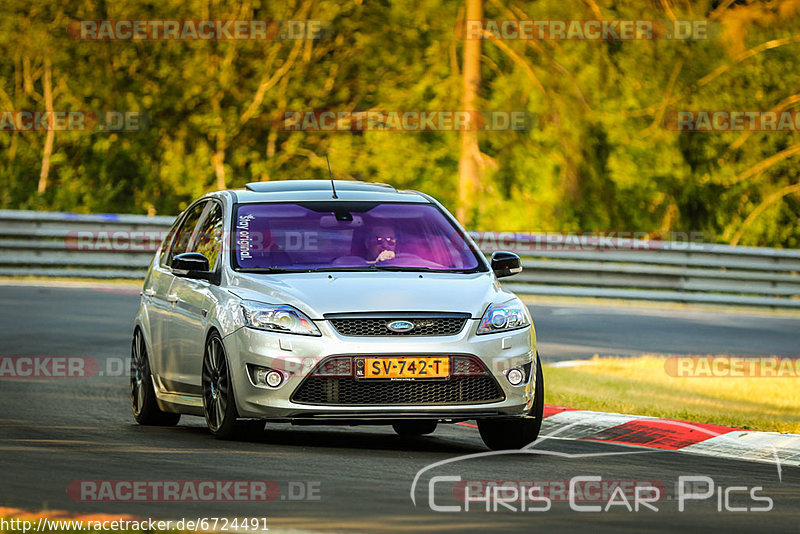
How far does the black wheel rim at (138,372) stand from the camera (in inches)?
457

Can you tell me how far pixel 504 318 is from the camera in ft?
32.4

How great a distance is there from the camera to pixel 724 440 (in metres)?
10.9

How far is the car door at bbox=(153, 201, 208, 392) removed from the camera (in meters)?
11.0

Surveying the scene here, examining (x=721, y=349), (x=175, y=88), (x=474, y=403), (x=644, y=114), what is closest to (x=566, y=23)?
(x=644, y=114)

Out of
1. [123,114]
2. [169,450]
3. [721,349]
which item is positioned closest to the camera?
[169,450]

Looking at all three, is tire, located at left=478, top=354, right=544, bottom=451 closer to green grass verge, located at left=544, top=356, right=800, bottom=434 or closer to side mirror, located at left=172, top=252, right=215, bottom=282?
side mirror, located at left=172, top=252, right=215, bottom=282

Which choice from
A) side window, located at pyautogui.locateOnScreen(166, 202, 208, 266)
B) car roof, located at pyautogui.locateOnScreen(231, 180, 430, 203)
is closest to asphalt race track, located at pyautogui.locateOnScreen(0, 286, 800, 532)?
side window, located at pyautogui.locateOnScreen(166, 202, 208, 266)

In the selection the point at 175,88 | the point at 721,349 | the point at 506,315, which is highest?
the point at 175,88

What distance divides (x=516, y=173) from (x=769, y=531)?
2492 centimetres

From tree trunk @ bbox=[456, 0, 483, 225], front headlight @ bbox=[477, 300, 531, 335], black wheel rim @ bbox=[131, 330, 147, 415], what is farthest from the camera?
tree trunk @ bbox=[456, 0, 483, 225]

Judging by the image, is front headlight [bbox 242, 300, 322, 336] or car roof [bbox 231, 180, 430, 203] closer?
front headlight [bbox 242, 300, 322, 336]

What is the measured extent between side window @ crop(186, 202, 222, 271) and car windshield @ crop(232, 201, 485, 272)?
211mm

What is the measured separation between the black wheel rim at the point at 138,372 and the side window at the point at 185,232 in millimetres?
637

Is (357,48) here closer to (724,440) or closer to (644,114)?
(644,114)
